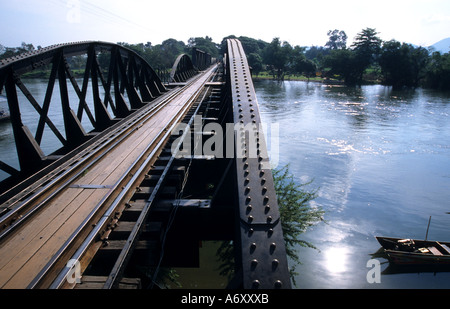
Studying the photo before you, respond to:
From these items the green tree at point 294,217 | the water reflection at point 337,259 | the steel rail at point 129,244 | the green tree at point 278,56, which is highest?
the green tree at point 278,56

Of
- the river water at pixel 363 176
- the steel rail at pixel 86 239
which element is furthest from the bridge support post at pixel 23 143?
the river water at pixel 363 176

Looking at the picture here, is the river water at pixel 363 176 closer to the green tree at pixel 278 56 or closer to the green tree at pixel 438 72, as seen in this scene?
the green tree at pixel 438 72

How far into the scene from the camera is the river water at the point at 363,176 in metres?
16.8

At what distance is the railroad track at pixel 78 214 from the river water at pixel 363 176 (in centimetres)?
1257

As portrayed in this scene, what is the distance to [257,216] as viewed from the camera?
8.72ft

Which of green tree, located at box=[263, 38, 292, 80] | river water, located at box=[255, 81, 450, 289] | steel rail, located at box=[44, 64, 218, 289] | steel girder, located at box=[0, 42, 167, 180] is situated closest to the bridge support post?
steel girder, located at box=[0, 42, 167, 180]

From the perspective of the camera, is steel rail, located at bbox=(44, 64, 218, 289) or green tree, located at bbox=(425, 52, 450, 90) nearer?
steel rail, located at bbox=(44, 64, 218, 289)

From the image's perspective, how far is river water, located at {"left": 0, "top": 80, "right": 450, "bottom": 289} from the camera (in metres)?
16.8

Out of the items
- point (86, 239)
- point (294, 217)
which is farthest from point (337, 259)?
point (86, 239)

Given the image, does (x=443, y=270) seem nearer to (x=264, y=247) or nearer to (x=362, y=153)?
(x=362, y=153)

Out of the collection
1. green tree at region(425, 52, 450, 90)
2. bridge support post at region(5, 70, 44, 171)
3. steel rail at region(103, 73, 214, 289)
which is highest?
green tree at region(425, 52, 450, 90)

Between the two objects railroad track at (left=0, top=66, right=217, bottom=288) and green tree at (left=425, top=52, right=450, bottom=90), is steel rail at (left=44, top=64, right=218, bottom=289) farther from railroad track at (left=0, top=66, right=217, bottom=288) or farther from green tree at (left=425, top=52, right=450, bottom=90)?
green tree at (left=425, top=52, right=450, bottom=90)

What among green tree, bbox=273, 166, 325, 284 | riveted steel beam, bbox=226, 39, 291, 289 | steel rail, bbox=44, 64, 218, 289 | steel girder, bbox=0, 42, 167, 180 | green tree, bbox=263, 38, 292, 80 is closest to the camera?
riveted steel beam, bbox=226, 39, 291, 289

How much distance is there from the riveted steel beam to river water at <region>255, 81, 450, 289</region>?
45.8 ft
